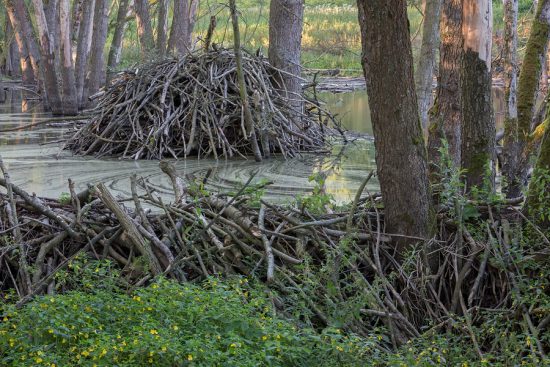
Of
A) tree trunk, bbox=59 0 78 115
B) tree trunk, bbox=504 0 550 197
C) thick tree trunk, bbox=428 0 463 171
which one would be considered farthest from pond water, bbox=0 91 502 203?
tree trunk, bbox=59 0 78 115

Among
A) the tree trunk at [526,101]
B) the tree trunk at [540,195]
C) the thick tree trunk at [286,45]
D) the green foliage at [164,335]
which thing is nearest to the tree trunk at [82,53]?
the thick tree trunk at [286,45]

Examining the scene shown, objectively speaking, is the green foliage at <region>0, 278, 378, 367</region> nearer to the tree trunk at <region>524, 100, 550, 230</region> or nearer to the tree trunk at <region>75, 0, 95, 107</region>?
the tree trunk at <region>524, 100, 550, 230</region>

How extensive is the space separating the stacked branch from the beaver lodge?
5521 mm

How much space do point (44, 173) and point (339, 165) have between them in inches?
140

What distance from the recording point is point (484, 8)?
751cm

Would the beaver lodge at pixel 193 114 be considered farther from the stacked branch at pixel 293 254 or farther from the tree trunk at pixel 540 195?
the tree trunk at pixel 540 195

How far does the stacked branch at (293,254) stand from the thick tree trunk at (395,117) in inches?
7.5

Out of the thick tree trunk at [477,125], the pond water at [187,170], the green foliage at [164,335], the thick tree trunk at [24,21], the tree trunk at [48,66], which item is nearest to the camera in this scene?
the green foliage at [164,335]

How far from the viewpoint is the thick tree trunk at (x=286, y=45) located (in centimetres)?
1308

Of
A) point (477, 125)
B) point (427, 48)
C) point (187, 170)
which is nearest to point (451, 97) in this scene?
point (477, 125)

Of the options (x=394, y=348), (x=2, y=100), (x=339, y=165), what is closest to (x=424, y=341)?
(x=394, y=348)

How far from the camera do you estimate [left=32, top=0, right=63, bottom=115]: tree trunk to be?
20938 millimetres

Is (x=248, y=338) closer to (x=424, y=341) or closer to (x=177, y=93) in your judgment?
(x=424, y=341)

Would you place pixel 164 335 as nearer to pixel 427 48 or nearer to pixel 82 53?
pixel 427 48
